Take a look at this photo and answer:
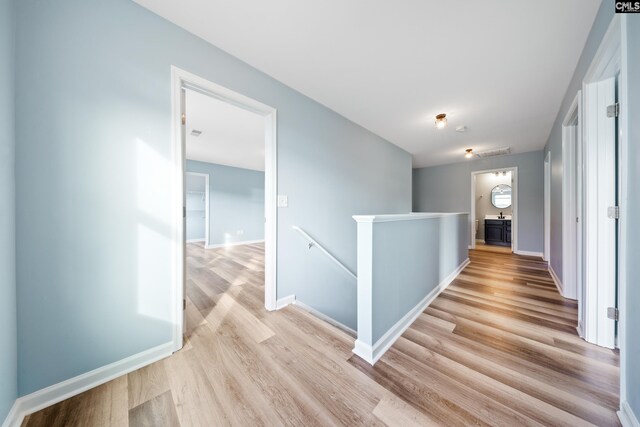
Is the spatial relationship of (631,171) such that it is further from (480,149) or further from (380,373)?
(480,149)

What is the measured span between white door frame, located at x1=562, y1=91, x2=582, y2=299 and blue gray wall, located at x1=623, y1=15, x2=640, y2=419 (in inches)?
60.8

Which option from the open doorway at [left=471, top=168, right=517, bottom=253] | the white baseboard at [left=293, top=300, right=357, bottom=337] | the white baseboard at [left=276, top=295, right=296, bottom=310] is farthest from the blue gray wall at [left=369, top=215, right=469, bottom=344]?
the open doorway at [left=471, top=168, right=517, bottom=253]

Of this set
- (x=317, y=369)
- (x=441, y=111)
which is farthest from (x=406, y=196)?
(x=317, y=369)

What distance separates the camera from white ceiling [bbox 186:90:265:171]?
2.79 m

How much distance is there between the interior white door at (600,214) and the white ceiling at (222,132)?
336 centimetres

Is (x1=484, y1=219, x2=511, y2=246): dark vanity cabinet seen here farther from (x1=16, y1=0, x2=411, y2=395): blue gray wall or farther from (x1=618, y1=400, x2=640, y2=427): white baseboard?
(x1=16, y1=0, x2=411, y2=395): blue gray wall

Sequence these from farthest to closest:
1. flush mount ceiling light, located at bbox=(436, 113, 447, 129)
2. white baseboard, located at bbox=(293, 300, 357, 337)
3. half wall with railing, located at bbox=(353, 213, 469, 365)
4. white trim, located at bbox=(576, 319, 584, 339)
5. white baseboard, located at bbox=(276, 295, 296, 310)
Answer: flush mount ceiling light, located at bbox=(436, 113, 447, 129) → white baseboard, located at bbox=(276, 295, 296, 310) → white baseboard, located at bbox=(293, 300, 357, 337) → white trim, located at bbox=(576, 319, 584, 339) → half wall with railing, located at bbox=(353, 213, 469, 365)

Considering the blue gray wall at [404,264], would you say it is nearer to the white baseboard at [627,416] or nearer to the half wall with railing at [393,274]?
the half wall with railing at [393,274]

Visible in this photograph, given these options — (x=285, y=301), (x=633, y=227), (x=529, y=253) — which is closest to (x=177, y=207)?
(x=285, y=301)

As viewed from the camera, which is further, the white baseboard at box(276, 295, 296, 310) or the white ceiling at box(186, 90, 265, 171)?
the white ceiling at box(186, 90, 265, 171)

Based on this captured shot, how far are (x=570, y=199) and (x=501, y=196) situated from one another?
5.66 meters

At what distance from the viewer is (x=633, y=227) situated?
962mm

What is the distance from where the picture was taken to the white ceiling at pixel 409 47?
145 centimetres

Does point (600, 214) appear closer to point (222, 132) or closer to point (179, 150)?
point (179, 150)
